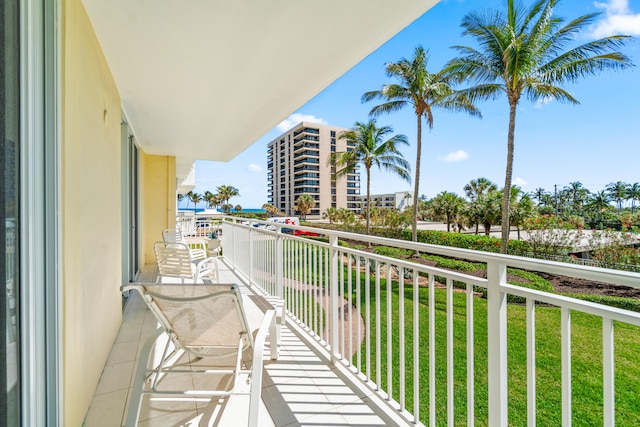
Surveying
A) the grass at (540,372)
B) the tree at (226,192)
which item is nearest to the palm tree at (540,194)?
the tree at (226,192)

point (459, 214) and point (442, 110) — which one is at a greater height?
point (442, 110)

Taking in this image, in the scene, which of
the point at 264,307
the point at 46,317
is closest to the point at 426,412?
the point at 264,307

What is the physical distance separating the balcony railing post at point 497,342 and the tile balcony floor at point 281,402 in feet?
2.24

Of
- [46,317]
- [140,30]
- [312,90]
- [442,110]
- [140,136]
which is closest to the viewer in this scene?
[46,317]

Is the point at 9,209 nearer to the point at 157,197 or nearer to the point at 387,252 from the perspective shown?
the point at 157,197

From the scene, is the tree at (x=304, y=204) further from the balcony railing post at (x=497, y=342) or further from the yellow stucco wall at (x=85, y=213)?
the balcony railing post at (x=497, y=342)

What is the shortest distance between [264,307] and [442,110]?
46.0ft

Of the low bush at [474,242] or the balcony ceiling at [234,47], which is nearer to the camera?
the balcony ceiling at [234,47]

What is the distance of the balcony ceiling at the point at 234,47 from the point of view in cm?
198

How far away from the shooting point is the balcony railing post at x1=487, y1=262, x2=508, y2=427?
1.19 meters

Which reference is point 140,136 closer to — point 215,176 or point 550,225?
point 550,225

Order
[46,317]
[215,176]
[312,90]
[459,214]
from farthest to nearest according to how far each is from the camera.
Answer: [215,176] < [459,214] < [312,90] < [46,317]

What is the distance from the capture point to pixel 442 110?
14.6 metres

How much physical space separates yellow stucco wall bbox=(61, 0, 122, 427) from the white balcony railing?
1.53 metres
